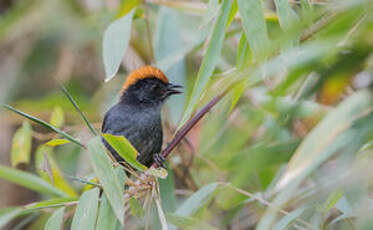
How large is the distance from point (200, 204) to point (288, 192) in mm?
906

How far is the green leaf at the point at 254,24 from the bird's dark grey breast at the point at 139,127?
1.41 metres

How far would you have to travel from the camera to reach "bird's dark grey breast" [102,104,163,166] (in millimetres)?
3160

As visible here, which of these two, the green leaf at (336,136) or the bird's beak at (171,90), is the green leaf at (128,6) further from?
the green leaf at (336,136)

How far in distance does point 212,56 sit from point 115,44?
668 millimetres

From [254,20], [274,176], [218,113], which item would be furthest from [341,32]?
[274,176]

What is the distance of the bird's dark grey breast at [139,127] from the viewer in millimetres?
3160

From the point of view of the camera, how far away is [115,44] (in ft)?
8.27

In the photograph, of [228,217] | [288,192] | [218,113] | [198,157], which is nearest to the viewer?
[288,192]

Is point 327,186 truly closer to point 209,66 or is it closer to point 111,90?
point 209,66

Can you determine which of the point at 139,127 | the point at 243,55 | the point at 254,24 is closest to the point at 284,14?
the point at 254,24

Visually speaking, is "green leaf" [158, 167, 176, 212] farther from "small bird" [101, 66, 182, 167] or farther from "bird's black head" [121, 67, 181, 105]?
"bird's black head" [121, 67, 181, 105]

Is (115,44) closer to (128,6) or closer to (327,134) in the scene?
(128,6)

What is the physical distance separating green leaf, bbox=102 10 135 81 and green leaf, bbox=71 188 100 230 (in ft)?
1.63

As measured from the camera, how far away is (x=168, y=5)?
3311 millimetres
